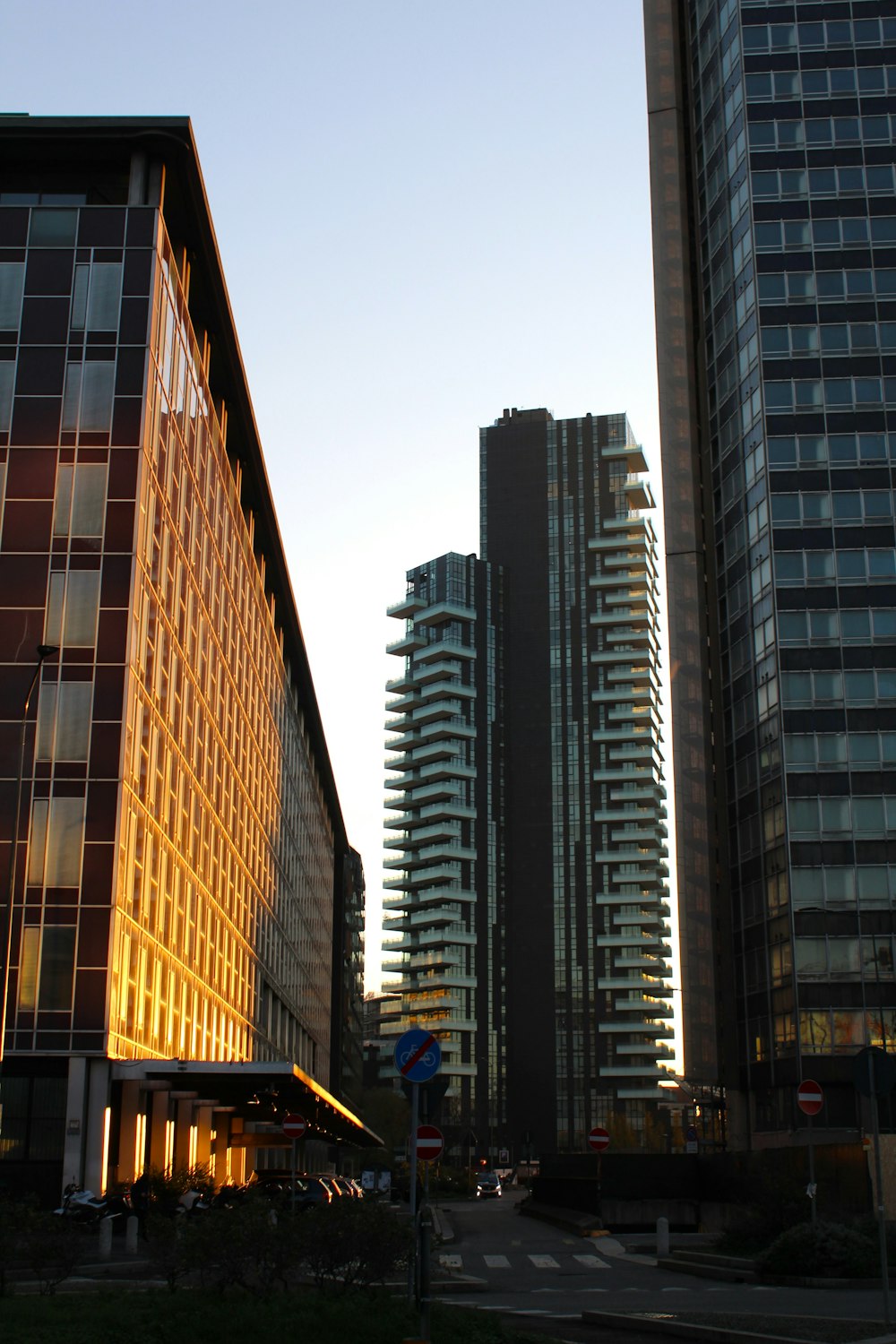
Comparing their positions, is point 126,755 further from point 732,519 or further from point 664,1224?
point 732,519

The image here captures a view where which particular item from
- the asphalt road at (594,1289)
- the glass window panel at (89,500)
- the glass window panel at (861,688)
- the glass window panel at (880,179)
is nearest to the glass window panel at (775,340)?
the glass window panel at (880,179)

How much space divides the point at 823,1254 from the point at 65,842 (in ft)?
85.3

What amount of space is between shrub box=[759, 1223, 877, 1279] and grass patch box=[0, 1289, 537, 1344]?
10.9m

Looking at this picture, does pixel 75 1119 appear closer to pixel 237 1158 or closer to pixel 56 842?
pixel 56 842

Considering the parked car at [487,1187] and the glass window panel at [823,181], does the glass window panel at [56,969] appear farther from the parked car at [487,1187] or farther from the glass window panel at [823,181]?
the parked car at [487,1187]

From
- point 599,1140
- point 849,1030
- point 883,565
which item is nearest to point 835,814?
point 849,1030

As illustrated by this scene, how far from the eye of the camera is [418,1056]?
1692 centimetres

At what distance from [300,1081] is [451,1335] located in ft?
118

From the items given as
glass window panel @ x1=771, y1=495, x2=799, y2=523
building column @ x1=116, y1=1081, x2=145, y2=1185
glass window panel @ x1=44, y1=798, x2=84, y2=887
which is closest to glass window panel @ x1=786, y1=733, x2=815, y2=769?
glass window panel @ x1=771, y1=495, x2=799, y2=523

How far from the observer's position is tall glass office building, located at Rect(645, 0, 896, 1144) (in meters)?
70.2

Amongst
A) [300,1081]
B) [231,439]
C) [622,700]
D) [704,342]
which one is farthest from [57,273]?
[622,700]

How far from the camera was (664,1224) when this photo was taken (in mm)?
35312

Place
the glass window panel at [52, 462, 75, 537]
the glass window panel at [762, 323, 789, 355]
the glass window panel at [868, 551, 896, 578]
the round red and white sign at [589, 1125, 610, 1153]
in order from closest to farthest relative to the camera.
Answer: the glass window panel at [52, 462, 75, 537] < the round red and white sign at [589, 1125, 610, 1153] < the glass window panel at [868, 551, 896, 578] < the glass window panel at [762, 323, 789, 355]

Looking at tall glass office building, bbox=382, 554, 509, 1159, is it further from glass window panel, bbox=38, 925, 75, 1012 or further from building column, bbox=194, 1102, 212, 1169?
glass window panel, bbox=38, 925, 75, 1012
